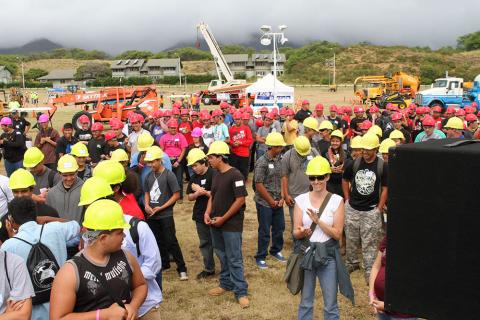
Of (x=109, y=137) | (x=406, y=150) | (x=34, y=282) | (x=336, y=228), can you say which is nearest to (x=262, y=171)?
(x=336, y=228)

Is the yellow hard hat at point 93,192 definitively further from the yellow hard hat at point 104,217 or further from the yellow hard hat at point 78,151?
the yellow hard hat at point 78,151

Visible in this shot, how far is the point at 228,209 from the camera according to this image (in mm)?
4773

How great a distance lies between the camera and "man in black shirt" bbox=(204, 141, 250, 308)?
4715 mm

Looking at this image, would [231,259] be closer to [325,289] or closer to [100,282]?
[325,289]

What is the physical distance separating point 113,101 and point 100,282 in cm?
2018

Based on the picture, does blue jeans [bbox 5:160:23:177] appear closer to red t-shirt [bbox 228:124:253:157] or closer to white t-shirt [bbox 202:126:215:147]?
white t-shirt [bbox 202:126:215:147]

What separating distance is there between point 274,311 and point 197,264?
5.46ft

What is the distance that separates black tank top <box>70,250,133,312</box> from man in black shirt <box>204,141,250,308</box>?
2.29 m

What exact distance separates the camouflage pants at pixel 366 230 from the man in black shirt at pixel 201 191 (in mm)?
1659

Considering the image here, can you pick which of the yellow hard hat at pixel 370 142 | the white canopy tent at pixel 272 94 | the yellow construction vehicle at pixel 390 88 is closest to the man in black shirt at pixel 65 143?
the yellow hard hat at pixel 370 142

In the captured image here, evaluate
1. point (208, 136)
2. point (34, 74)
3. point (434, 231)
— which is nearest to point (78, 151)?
point (208, 136)

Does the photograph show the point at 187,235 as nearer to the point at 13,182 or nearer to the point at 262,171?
the point at 262,171

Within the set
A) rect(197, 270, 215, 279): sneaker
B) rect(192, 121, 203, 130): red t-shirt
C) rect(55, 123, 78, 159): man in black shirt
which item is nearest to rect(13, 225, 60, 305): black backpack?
rect(197, 270, 215, 279): sneaker

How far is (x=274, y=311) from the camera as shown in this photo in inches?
191
